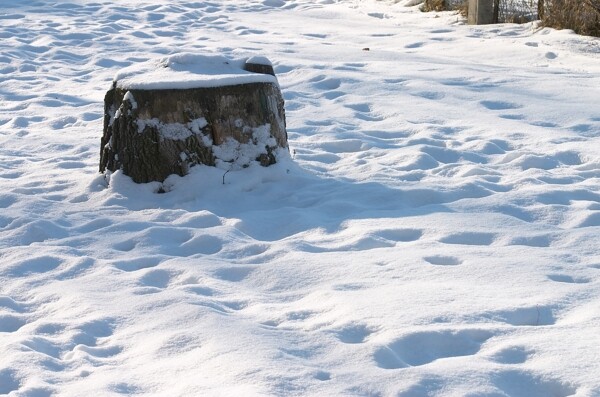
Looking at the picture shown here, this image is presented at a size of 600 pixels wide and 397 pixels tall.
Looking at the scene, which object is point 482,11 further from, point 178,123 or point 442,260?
point 442,260

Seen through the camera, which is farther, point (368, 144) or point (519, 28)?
point (519, 28)

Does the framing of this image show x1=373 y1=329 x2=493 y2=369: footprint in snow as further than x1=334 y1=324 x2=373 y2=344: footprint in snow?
No

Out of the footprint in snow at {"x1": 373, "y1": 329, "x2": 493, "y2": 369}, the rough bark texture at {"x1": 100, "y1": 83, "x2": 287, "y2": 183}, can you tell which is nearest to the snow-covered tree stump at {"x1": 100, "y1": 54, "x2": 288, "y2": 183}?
the rough bark texture at {"x1": 100, "y1": 83, "x2": 287, "y2": 183}

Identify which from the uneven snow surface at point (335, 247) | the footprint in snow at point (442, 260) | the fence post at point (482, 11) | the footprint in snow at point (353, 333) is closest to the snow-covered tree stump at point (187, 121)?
the uneven snow surface at point (335, 247)

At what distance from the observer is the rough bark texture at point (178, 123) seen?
4.80 meters

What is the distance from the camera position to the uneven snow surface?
112 inches

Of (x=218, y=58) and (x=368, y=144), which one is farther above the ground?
(x=218, y=58)

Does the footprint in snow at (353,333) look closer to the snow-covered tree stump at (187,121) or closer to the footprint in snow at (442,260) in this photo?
the footprint in snow at (442,260)

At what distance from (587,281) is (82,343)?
183 cm

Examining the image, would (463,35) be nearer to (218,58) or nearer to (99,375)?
(218,58)

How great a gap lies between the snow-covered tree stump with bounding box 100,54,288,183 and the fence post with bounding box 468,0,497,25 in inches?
205

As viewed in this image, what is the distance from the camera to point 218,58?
5203mm

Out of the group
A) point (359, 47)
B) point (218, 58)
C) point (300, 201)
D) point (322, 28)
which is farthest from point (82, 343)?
point (322, 28)

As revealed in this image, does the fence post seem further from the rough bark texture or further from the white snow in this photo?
the rough bark texture
